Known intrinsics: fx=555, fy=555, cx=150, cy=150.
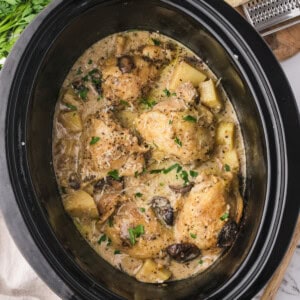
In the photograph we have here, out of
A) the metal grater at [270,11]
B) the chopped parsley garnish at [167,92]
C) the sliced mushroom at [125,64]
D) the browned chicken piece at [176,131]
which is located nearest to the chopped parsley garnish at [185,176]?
the browned chicken piece at [176,131]

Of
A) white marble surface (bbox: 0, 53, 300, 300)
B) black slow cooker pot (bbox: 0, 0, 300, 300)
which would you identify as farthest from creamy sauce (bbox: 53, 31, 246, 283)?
white marble surface (bbox: 0, 53, 300, 300)

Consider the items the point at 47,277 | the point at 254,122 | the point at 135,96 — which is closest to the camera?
the point at 47,277

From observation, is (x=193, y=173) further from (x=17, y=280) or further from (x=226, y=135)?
(x=17, y=280)

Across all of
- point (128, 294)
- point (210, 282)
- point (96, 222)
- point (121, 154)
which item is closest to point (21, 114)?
point (121, 154)

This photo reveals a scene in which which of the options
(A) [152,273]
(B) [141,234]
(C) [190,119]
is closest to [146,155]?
(C) [190,119]

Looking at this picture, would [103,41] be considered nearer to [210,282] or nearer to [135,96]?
[135,96]

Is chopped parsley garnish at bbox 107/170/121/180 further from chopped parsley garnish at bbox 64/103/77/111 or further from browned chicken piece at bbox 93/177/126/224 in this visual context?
chopped parsley garnish at bbox 64/103/77/111
